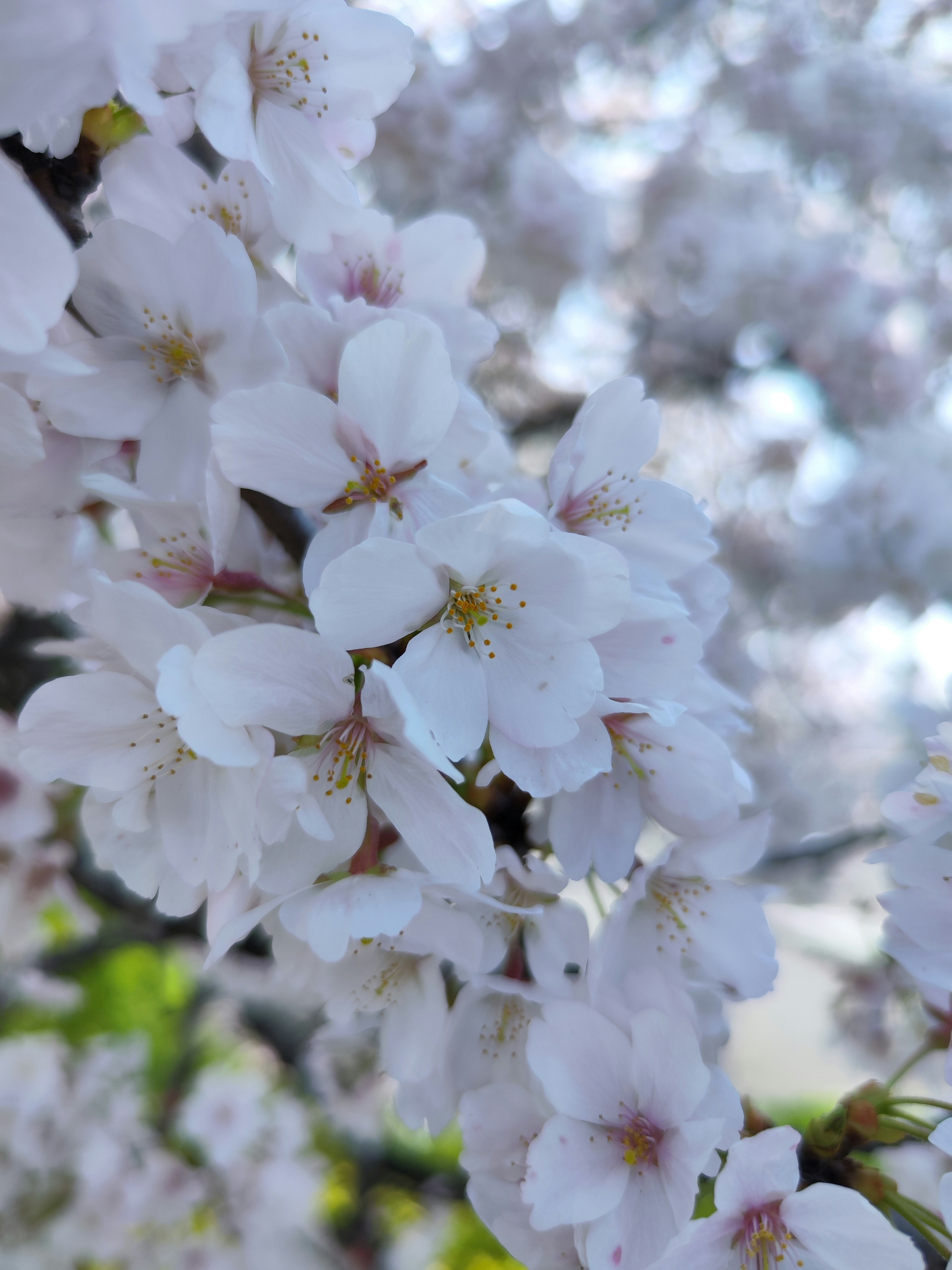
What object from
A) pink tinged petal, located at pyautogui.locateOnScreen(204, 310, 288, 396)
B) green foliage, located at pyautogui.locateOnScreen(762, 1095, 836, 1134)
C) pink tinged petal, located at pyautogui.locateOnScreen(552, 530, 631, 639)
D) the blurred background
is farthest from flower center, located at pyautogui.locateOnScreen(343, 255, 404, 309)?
green foliage, located at pyautogui.locateOnScreen(762, 1095, 836, 1134)

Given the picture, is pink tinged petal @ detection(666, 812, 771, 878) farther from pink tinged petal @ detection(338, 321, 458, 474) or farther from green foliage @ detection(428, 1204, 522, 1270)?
green foliage @ detection(428, 1204, 522, 1270)

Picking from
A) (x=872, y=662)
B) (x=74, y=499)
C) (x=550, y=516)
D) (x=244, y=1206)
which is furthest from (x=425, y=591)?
(x=872, y=662)

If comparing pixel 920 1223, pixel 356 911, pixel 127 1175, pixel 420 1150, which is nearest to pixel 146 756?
pixel 356 911

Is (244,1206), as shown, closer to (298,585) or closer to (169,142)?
(298,585)

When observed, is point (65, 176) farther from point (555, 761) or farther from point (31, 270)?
point (555, 761)

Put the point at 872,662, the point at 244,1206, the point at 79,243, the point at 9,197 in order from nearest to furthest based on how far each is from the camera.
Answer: the point at 9,197
the point at 79,243
the point at 244,1206
the point at 872,662
